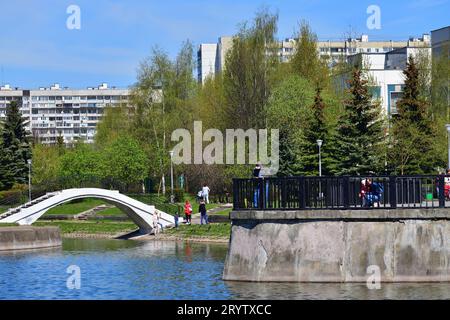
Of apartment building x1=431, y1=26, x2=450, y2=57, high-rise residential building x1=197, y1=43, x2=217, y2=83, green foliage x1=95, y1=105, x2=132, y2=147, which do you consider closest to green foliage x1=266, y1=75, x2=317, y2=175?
apartment building x1=431, y1=26, x2=450, y2=57

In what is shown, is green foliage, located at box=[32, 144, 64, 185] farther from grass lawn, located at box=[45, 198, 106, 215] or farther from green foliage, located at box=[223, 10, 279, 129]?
green foliage, located at box=[223, 10, 279, 129]

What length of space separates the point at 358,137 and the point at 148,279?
99.8 ft

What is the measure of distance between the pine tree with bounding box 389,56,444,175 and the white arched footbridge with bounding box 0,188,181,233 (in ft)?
46.4

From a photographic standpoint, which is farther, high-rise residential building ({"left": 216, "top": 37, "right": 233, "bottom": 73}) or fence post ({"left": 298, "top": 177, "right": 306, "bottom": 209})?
high-rise residential building ({"left": 216, "top": 37, "right": 233, "bottom": 73})

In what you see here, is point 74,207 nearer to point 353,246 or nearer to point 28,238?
point 28,238

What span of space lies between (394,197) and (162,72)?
226ft

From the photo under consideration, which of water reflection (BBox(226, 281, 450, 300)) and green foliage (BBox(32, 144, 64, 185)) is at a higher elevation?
green foliage (BBox(32, 144, 64, 185))

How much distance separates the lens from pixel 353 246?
2789 centimetres

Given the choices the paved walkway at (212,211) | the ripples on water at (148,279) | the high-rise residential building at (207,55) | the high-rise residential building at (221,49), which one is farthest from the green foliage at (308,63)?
the high-rise residential building at (207,55)

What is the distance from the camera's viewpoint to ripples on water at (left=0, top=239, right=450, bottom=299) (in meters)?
27.0

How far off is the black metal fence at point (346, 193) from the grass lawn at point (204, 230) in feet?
82.7

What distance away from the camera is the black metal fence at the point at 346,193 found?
28.5m

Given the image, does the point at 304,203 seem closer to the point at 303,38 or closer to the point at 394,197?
the point at 394,197

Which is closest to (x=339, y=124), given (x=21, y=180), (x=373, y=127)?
(x=373, y=127)
